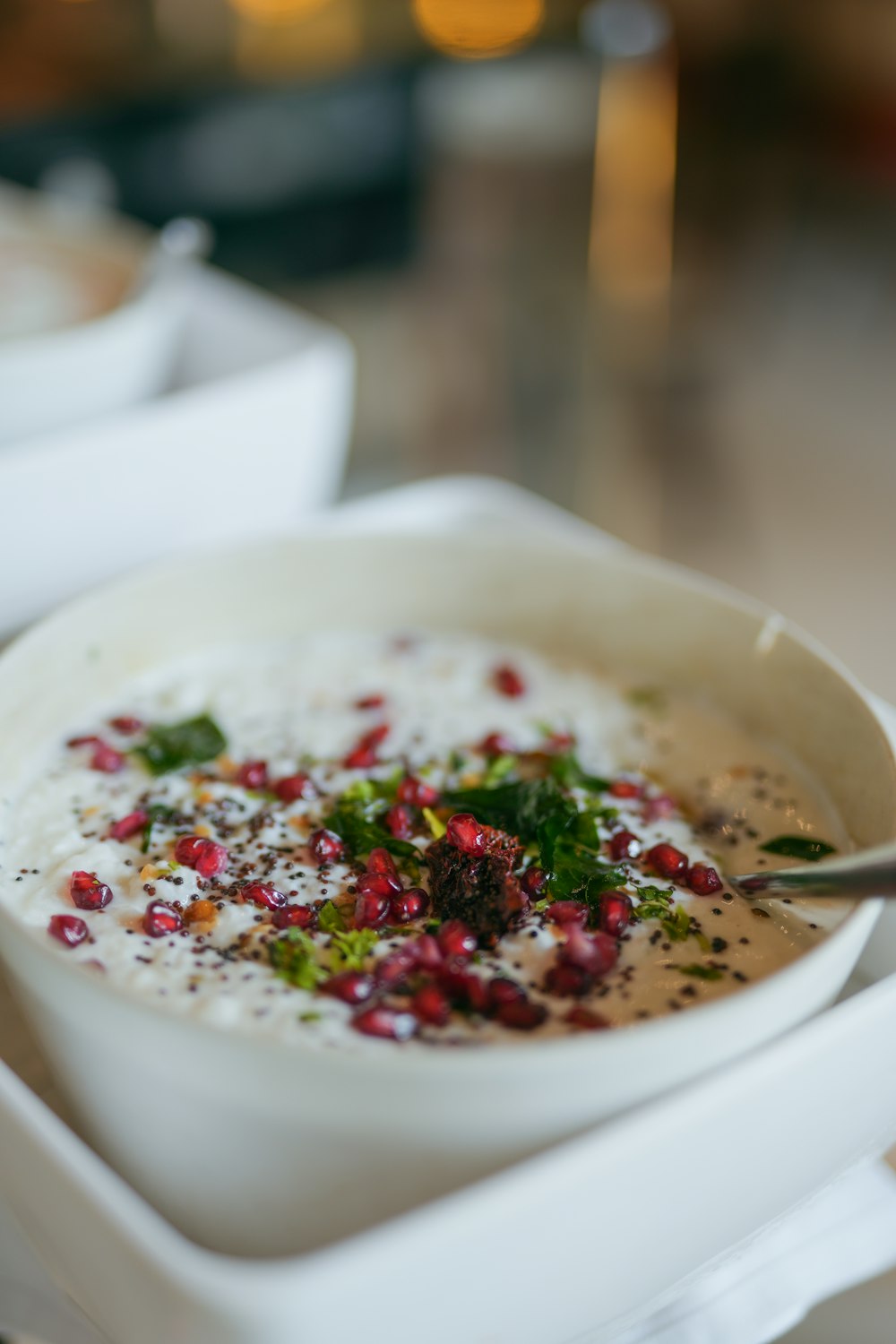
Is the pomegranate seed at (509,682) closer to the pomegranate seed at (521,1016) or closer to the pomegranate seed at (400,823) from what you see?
the pomegranate seed at (400,823)

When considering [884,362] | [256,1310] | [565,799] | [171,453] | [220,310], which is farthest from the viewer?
[884,362]

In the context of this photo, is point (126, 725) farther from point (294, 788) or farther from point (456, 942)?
point (456, 942)

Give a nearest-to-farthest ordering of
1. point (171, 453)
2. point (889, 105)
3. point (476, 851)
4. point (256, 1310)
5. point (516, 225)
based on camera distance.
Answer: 1. point (256, 1310)
2. point (476, 851)
3. point (171, 453)
4. point (516, 225)
5. point (889, 105)

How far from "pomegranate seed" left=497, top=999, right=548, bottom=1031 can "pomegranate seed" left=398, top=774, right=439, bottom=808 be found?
0.96 feet

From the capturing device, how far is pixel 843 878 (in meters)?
0.92

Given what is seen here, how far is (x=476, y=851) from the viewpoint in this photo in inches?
41.7

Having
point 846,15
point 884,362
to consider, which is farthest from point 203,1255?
point 846,15

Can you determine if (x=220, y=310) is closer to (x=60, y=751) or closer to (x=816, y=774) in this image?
(x=60, y=751)

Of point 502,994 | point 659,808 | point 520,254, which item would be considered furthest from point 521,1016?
point 520,254

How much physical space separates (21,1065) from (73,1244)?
33 cm

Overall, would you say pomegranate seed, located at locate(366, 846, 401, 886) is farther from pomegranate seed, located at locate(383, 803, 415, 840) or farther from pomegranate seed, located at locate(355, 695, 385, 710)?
pomegranate seed, located at locate(355, 695, 385, 710)

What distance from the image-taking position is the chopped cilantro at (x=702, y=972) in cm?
97

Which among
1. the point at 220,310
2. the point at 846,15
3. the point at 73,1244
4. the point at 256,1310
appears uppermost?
the point at 846,15

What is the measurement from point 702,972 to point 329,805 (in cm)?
38
